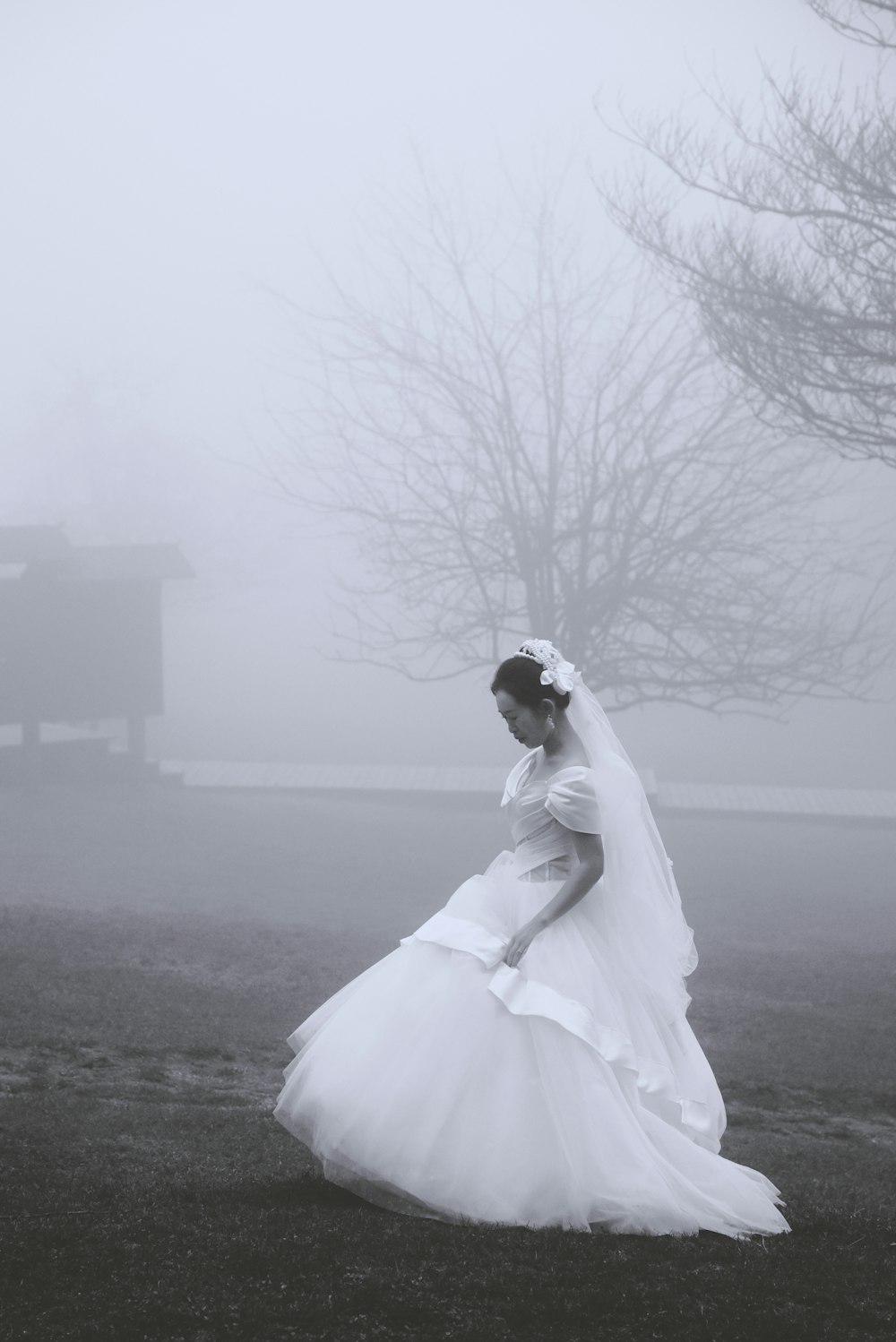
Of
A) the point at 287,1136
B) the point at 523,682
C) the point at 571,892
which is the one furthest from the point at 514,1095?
the point at 287,1136

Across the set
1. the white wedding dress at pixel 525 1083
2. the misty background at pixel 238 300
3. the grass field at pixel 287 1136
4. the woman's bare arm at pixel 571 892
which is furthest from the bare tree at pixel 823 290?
the misty background at pixel 238 300

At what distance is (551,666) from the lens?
157 inches

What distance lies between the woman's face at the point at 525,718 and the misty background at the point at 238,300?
980 inches

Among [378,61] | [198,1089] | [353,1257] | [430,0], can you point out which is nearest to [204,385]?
[430,0]

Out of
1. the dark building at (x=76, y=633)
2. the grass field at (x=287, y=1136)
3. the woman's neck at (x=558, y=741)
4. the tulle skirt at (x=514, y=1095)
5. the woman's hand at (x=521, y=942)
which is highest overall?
the dark building at (x=76, y=633)

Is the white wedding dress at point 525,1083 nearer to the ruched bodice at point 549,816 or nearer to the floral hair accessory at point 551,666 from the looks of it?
the ruched bodice at point 549,816

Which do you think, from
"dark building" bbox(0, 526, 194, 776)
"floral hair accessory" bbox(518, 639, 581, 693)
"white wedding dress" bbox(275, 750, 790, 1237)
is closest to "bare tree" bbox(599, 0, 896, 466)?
"floral hair accessory" bbox(518, 639, 581, 693)

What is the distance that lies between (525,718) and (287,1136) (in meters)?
2.05

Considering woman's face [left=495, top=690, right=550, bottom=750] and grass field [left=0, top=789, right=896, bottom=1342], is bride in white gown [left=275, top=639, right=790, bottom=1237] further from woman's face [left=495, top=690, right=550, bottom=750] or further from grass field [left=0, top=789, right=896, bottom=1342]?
grass field [left=0, top=789, right=896, bottom=1342]

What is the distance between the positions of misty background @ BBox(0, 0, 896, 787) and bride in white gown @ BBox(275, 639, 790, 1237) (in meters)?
24.8

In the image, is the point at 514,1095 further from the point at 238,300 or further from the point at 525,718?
the point at 238,300

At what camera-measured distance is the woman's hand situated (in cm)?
384

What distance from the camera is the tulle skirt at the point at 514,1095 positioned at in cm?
351

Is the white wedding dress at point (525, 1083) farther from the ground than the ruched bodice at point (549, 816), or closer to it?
closer to it
